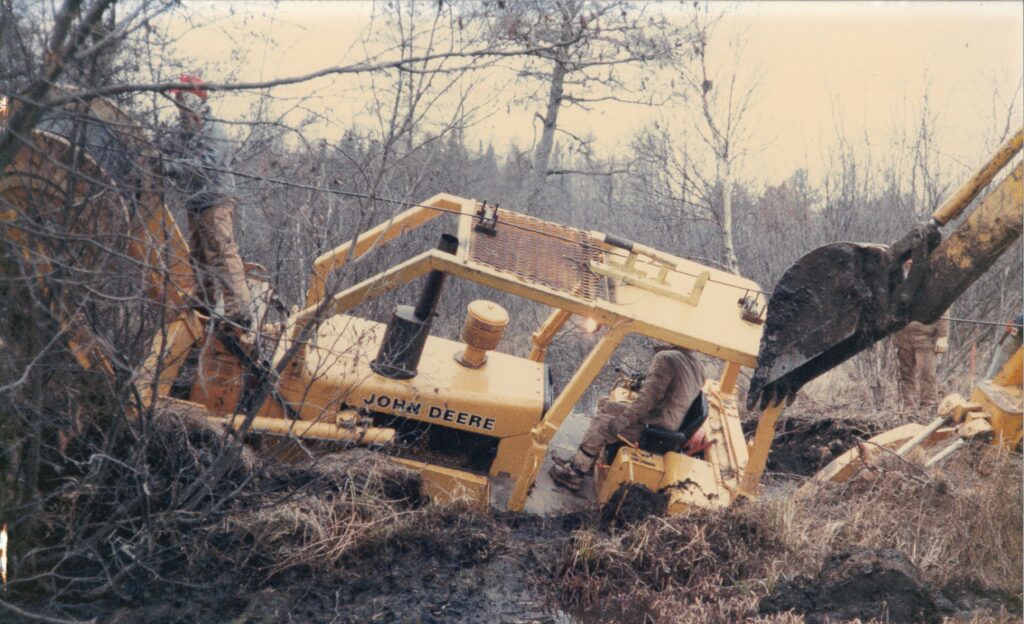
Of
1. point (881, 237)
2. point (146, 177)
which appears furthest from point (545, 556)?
point (881, 237)

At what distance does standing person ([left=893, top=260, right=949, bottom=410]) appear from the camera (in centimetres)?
826

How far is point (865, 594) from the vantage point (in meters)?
4.29

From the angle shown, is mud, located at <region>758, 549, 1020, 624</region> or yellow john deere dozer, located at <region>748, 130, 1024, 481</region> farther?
yellow john deere dozer, located at <region>748, 130, 1024, 481</region>

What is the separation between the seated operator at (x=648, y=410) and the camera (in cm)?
552

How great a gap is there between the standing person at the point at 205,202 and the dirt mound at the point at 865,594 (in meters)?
3.14

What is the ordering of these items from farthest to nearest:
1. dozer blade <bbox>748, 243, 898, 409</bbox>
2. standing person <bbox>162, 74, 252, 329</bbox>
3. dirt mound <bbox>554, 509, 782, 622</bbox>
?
1. dozer blade <bbox>748, 243, 898, 409</bbox>
2. dirt mound <bbox>554, 509, 782, 622</bbox>
3. standing person <bbox>162, 74, 252, 329</bbox>

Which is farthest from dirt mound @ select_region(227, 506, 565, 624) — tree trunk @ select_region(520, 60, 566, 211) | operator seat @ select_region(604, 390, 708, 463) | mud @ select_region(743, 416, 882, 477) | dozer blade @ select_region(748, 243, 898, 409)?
tree trunk @ select_region(520, 60, 566, 211)

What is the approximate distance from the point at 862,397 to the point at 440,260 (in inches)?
245

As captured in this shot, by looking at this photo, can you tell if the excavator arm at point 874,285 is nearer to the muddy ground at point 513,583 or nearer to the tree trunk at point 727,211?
the muddy ground at point 513,583

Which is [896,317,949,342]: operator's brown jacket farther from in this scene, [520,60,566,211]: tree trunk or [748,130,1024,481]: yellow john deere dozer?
[520,60,566,211]: tree trunk

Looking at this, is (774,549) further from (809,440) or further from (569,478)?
(809,440)

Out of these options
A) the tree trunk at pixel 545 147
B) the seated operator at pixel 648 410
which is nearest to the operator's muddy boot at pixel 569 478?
the seated operator at pixel 648 410

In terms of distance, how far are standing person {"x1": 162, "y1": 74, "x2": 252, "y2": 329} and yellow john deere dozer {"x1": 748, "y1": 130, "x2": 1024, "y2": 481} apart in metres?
2.96

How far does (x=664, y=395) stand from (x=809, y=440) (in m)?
2.72
